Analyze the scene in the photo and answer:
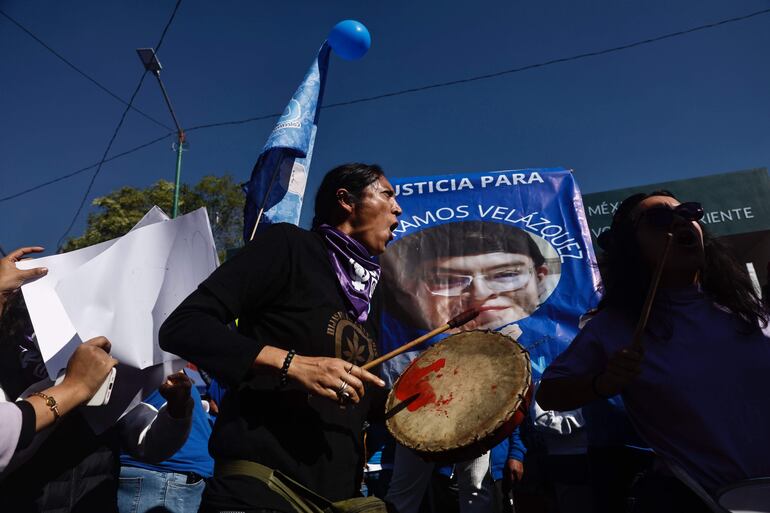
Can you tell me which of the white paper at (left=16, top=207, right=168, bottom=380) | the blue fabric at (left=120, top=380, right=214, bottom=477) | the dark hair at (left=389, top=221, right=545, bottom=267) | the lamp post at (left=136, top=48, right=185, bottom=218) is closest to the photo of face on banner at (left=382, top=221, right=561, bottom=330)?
the dark hair at (left=389, top=221, right=545, bottom=267)

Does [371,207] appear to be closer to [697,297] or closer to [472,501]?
[697,297]

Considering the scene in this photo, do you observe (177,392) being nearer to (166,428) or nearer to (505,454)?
(166,428)

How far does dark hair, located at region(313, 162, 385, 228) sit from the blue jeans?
6.30 feet

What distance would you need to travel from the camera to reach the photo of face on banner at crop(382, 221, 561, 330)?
14.0ft

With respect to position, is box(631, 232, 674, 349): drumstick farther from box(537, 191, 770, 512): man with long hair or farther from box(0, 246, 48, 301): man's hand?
box(0, 246, 48, 301): man's hand

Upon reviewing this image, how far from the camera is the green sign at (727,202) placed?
8.04 meters

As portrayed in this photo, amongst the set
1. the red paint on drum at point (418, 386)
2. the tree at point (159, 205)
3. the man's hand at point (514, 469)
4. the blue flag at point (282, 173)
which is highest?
the tree at point (159, 205)

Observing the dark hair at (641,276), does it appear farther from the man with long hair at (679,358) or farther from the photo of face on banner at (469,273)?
the photo of face on banner at (469,273)

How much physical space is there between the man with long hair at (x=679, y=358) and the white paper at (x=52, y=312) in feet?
6.25

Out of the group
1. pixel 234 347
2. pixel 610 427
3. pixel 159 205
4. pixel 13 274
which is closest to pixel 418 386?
pixel 234 347

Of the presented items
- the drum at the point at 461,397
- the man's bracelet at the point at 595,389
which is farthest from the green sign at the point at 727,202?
the drum at the point at 461,397

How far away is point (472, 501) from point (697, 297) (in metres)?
2.24

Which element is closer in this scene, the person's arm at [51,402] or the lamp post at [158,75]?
the person's arm at [51,402]

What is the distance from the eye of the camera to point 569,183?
4.68 m
